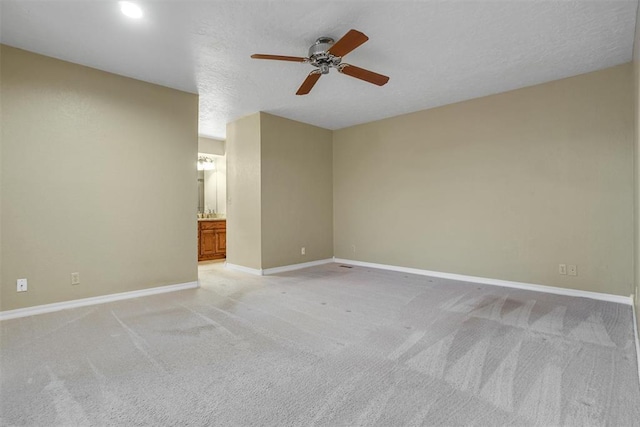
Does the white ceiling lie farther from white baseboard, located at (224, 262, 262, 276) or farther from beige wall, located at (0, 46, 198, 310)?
white baseboard, located at (224, 262, 262, 276)

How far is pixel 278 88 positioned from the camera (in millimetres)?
4133

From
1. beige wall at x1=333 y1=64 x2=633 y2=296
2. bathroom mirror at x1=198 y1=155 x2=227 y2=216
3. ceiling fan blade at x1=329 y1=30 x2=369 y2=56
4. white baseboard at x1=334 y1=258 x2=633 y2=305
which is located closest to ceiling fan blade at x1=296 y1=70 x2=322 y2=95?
ceiling fan blade at x1=329 y1=30 x2=369 y2=56

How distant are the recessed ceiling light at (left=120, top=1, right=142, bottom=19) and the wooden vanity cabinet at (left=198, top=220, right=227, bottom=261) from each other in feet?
14.5

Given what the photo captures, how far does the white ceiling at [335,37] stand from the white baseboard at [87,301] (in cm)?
261

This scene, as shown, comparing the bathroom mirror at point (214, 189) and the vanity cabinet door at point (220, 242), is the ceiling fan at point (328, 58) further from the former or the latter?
the bathroom mirror at point (214, 189)

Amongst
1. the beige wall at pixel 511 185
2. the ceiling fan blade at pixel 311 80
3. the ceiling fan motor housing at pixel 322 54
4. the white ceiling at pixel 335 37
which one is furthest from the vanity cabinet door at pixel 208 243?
the ceiling fan motor housing at pixel 322 54

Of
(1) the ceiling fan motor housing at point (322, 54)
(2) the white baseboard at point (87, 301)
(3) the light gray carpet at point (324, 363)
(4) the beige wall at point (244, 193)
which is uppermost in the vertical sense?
(1) the ceiling fan motor housing at point (322, 54)

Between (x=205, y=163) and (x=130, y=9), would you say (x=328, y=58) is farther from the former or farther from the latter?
(x=205, y=163)

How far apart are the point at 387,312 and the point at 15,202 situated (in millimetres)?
3891

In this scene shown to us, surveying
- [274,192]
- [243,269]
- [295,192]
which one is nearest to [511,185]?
[295,192]

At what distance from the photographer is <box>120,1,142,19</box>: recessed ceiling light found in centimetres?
243

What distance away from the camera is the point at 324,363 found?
7.07 ft

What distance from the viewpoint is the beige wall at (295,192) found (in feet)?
17.3

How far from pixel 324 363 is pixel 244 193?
3.84 metres
